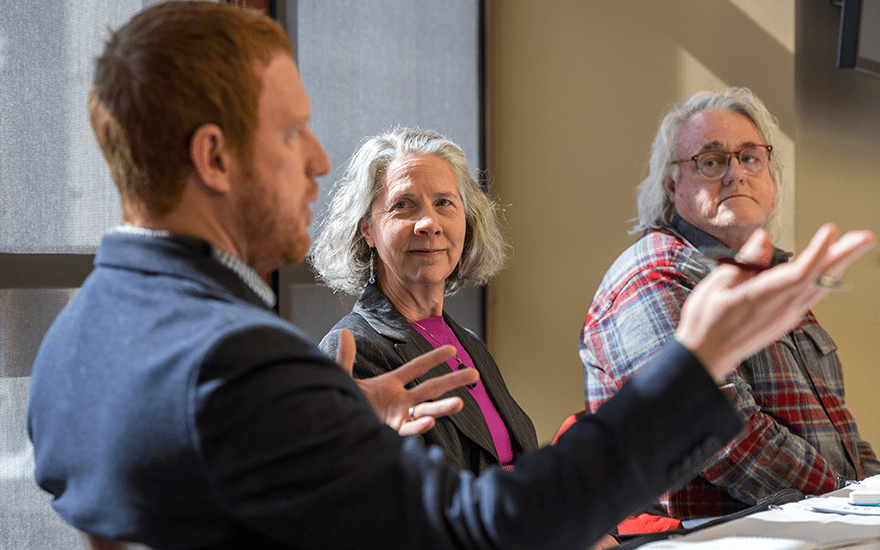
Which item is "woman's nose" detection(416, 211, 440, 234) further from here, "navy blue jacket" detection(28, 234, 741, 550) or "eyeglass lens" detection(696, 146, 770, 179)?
"navy blue jacket" detection(28, 234, 741, 550)

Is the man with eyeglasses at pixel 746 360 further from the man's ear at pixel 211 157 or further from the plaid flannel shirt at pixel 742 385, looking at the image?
the man's ear at pixel 211 157

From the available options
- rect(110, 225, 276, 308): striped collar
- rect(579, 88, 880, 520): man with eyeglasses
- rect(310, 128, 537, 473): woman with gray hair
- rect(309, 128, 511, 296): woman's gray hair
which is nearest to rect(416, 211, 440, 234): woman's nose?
rect(310, 128, 537, 473): woman with gray hair

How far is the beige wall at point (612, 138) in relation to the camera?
2.83 meters

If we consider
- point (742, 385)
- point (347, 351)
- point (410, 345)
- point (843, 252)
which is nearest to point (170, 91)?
point (347, 351)

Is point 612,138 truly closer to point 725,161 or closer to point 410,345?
point 725,161

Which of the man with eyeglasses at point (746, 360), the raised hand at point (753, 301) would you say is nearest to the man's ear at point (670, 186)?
the man with eyeglasses at point (746, 360)

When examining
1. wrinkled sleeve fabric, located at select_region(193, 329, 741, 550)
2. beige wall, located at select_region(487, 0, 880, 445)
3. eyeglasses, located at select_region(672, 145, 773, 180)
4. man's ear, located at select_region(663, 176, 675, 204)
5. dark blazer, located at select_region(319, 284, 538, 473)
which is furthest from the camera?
beige wall, located at select_region(487, 0, 880, 445)

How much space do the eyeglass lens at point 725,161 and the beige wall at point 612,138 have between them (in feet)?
1.51

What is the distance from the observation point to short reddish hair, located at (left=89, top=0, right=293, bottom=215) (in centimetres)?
68

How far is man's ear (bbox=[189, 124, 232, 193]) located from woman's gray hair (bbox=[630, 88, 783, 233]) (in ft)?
6.27

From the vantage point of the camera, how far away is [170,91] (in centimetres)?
68

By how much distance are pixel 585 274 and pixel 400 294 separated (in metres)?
1.52

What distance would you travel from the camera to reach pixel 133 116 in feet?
2.26

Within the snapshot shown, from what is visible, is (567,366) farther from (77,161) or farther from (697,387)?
(697,387)
